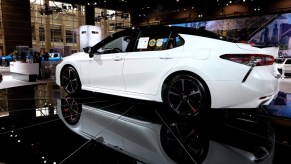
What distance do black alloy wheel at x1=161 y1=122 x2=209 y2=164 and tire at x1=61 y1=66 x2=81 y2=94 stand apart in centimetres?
219

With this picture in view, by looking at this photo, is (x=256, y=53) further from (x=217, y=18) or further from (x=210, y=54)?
(x=217, y=18)

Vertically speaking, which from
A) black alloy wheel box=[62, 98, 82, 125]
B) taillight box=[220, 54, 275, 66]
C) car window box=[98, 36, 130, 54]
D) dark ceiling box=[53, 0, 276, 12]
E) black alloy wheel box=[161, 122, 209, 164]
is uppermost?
dark ceiling box=[53, 0, 276, 12]

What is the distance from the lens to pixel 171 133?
234 cm

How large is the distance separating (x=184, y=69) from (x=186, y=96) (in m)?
0.34

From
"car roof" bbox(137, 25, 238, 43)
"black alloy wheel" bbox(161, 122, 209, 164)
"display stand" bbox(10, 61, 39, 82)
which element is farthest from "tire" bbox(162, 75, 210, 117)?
"display stand" bbox(10, 61, 39, 82)

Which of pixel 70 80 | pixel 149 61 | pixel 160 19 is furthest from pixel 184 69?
pixel 160 19

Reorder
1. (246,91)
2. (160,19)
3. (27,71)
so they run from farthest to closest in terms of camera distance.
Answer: (160,19) → (27,71) → (246,91)

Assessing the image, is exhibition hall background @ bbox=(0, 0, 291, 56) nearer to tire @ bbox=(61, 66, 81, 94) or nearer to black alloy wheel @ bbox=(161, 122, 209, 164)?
tire @ bbox=(61, 66, 81, 94)

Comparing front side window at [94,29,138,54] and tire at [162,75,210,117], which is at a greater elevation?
front side window at [94,29,138,54]

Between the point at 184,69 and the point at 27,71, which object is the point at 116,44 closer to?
the point at 184,69

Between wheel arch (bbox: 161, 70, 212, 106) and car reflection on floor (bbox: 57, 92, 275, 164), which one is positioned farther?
wheel arch (bbox: 161, 70, 212, 106)

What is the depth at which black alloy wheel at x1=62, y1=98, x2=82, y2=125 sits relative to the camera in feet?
9.11

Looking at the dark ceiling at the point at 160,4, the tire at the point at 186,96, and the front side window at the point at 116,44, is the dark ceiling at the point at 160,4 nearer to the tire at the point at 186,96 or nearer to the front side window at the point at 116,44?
the front side window at the point at 116,44

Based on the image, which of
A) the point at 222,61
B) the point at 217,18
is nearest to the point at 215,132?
the point at 222,61
